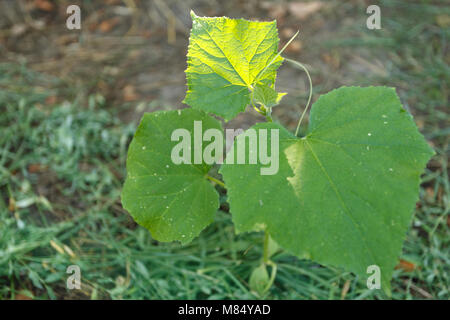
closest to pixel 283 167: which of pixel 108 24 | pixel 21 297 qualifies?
pixel 21 297

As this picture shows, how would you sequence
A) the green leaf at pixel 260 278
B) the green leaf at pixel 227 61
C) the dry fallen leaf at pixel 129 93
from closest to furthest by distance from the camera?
1. the green leaf at pixel 227 61
2. the green leaf at pixel 260 278
3. the dry fallen leaf at pixel 129 93

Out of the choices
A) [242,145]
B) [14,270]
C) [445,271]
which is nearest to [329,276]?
[445,271]

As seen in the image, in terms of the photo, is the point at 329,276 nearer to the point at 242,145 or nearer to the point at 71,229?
the point at 242,145

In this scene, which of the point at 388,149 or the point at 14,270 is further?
the point at 14,270

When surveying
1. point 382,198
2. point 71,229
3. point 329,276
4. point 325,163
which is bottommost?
point 329,276

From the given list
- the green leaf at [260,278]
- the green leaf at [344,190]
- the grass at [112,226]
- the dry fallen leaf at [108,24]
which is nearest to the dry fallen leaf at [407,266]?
the grass at [112,226]

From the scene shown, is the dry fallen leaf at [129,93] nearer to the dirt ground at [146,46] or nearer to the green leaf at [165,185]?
→ the dirt ground at [146,46]

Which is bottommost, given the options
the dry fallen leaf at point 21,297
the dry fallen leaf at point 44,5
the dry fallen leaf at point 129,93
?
the dry fallen leaf at point 21,297
